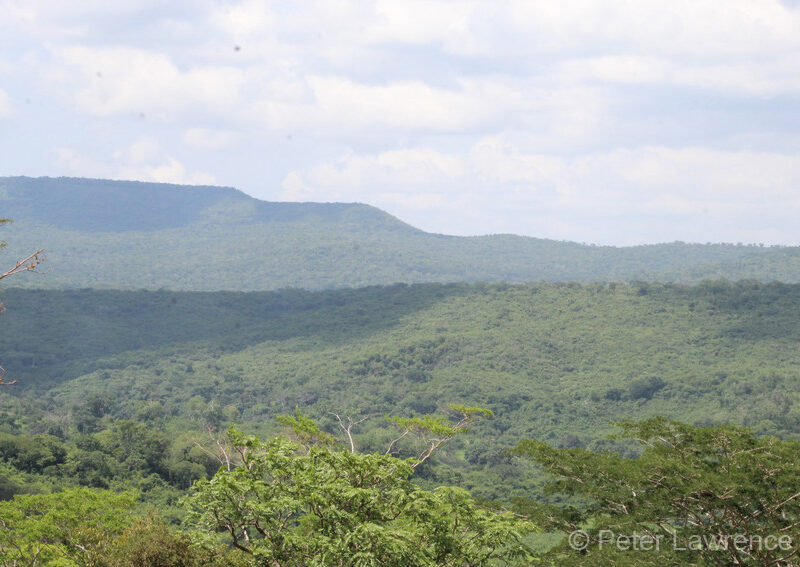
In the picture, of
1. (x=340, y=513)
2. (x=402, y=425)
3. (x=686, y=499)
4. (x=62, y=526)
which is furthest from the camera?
(x=62, y=526)

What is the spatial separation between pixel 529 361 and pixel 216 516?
121m

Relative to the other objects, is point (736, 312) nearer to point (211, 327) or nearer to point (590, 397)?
point (590, 397)

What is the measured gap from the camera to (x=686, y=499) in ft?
62.8

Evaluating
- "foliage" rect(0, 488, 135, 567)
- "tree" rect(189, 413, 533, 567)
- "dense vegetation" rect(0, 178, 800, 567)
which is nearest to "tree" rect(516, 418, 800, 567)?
"dense vegetation" rect(0, 178, 800, 567)

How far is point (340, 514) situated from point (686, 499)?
951 cm

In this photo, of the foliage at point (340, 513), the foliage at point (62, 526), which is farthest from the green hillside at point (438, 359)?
→ the foliage at point (340, 513)

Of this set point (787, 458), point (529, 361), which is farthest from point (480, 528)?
point (529, 361)

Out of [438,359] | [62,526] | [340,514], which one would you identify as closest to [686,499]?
[340,514]

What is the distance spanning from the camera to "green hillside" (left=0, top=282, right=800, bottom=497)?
97.2 metres

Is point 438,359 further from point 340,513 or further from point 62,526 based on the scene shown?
point 340,513

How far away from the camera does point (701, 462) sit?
65.8 feet

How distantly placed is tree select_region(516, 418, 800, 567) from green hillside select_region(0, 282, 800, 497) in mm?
46780

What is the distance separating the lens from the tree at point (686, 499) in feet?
59.6

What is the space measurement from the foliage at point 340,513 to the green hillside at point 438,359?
52770 millimetres
